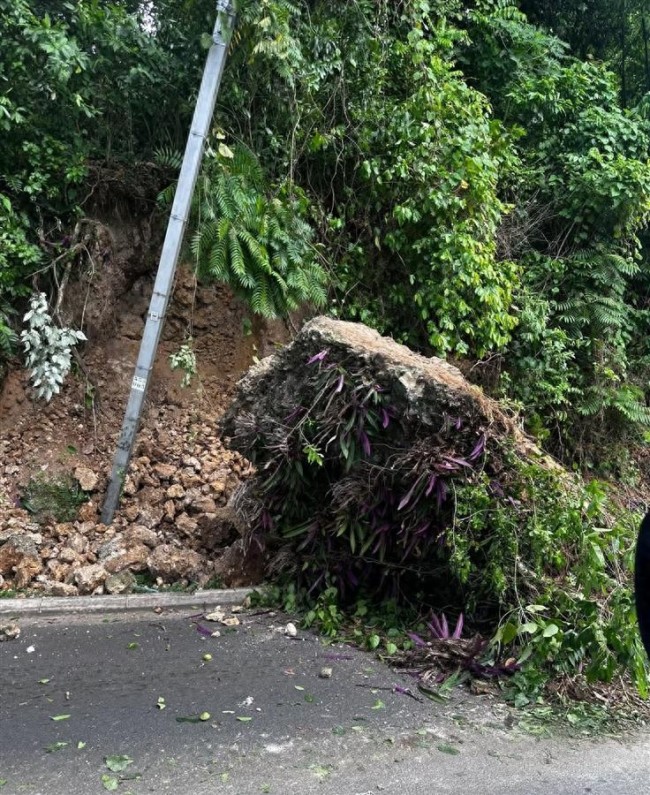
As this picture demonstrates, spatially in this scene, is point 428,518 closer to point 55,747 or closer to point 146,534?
point 146,534

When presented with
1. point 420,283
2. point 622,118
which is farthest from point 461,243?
point 622,118

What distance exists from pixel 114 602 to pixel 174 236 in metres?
3.15

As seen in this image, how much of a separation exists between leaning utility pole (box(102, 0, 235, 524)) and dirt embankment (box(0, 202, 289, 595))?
17.5 inches

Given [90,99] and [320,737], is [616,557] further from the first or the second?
[90,99]

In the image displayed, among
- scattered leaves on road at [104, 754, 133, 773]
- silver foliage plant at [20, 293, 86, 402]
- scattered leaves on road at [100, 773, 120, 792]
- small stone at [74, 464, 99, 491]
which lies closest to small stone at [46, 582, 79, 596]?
small stone at [74, 464, 99, 491]

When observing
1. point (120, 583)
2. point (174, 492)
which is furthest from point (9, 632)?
point (174, 492)

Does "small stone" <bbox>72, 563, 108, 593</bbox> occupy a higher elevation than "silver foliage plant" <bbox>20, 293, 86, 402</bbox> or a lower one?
lower

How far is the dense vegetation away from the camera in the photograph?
675cm

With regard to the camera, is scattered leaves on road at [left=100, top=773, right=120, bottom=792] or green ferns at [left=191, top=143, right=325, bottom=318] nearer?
scattered leaves on road at [left=100, top=773, right=120, bottom=792]

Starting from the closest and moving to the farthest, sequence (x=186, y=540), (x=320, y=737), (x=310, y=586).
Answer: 1. (x=320, y=737)
2. (x=310, y=586)
3. (x=186, y=540)

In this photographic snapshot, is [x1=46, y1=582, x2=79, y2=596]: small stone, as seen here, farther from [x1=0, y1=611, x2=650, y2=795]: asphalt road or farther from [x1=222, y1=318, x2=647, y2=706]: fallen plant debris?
[x1=222, y1=318, x2=647, y2=706]: fallen plant debris

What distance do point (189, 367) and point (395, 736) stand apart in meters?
3.98

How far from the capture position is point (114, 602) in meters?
5.34

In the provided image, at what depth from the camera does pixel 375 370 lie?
5160 mm
